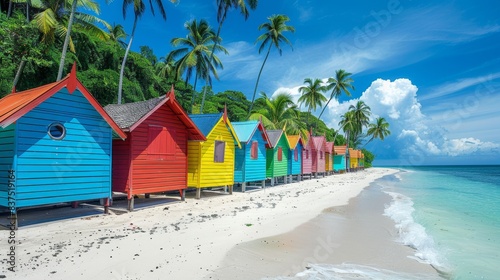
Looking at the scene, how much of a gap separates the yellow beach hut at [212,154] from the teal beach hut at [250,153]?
133 centimetres

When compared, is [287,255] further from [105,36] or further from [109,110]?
[105,36]

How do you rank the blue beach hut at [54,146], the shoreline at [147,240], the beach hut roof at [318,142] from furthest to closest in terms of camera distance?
the beach hut roof at [318,142] → the blue beach hut at [54,146] → the shoreline at [147,240]

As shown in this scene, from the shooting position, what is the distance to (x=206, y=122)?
15961 millimetres

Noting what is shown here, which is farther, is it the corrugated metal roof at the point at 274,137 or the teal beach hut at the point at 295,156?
the teal beach hut at the point at 295,156

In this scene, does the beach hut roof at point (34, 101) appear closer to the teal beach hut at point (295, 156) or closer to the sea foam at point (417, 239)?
the sea foam at point (417, 239)

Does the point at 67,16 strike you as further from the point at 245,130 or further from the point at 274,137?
the point at 274,137

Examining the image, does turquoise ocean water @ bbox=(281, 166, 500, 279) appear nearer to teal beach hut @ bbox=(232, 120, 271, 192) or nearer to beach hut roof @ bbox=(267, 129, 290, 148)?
teal beach hut @ bbox=(232, 120, 271, 192)

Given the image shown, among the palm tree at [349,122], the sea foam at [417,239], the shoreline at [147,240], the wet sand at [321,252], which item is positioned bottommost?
the sea foam at [417,239]

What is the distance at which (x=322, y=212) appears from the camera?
12867 mm

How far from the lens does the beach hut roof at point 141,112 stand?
1120 centimetres

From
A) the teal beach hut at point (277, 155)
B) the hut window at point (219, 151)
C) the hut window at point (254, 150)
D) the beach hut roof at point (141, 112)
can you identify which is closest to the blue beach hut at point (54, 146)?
the beach hut roof at point (141, 112)

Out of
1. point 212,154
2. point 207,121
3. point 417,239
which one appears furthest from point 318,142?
point 417,239

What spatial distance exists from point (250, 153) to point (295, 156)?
9548 millimetres

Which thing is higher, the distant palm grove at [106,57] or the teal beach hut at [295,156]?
the distant palm grove at [106,57]
